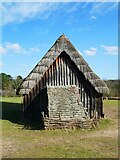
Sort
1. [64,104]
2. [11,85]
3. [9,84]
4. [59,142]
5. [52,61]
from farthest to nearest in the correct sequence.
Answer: [9,84], [11,85], [52,61], [64,104], [59,142]

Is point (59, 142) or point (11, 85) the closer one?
point (59, 142)

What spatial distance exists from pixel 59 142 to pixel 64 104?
3.96 metres

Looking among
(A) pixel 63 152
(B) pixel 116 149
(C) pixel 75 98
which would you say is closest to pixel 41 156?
(A) pixel 63 152

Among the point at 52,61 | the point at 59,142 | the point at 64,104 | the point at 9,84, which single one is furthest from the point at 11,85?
the point at 59,142

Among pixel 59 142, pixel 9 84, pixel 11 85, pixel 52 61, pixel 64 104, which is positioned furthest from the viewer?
pixel 9 84

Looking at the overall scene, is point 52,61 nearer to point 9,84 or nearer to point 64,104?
point 64,104

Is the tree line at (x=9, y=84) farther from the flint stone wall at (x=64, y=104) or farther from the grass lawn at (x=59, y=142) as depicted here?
the grass lawn at (x=59, y=142)

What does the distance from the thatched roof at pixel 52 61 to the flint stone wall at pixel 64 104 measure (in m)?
1.30

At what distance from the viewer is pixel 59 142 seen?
13.6 meters

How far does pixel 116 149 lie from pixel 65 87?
21.7 ft

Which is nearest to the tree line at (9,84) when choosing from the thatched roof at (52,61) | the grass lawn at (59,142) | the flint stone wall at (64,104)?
the thatched roof at (52,61)

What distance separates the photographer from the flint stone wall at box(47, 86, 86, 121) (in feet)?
55.1

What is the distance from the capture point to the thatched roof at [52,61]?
19.1m

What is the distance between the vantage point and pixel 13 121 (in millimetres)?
19906
